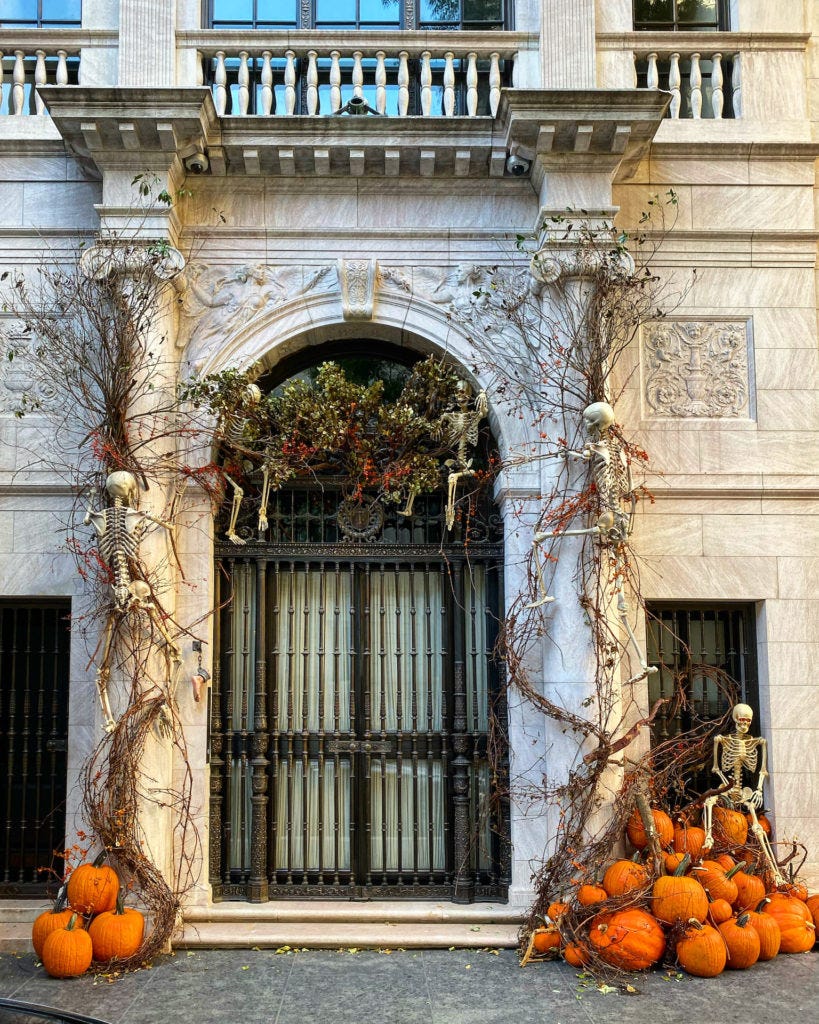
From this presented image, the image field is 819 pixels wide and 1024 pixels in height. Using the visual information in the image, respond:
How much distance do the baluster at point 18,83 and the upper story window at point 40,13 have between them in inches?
22.1

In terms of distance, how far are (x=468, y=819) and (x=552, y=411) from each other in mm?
3279

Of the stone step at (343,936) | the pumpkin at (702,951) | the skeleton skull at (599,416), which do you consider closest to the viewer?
the pumpkin at (702,951)

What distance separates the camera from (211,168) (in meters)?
8.29

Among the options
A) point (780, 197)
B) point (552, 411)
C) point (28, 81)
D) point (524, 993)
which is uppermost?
point (28, 81)

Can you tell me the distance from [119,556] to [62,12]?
16.1 feet

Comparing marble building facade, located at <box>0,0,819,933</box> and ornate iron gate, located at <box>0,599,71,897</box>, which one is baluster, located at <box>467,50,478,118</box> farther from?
ornate iron gate, located at <box>0,599,71,897</box>

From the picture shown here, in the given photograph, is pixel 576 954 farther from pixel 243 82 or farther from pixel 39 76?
pixel 39 76

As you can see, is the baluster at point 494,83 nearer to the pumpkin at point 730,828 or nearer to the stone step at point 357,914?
the pumpkin at point 730,828

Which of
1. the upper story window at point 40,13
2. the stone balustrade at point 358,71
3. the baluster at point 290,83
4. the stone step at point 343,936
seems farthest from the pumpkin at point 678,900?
the upper story window at point 40,13

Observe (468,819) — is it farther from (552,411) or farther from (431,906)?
(552,411)

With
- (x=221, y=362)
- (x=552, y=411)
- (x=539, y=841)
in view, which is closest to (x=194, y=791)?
(x=539, y=841)

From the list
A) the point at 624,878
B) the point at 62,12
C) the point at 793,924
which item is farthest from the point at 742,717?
the point at 62,12

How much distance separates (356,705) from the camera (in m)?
8.43

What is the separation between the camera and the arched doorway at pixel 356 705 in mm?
8219
